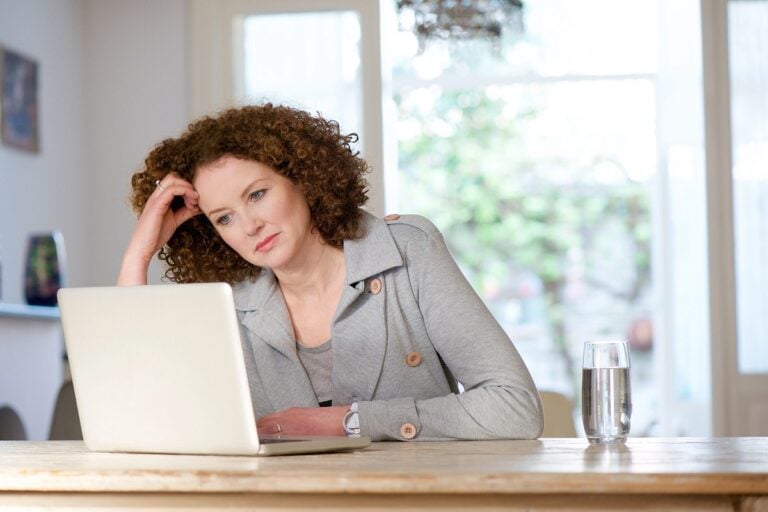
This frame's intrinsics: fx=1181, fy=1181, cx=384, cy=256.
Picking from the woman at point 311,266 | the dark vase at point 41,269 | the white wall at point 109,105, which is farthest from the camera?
the white wall at point 109,105

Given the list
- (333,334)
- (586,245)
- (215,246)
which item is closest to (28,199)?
(215,246)

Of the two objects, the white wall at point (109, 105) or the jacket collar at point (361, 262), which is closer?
the jacket collar at point (361, 262)

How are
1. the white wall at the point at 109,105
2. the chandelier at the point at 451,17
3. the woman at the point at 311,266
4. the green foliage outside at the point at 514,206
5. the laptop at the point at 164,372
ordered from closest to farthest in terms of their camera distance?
the laptop at the point at 164,372
the woman at the point at 311,266
the chandelier at the point at 451,17
the white wall at the point at 109,105
the green foliage outside at the point at 514,206

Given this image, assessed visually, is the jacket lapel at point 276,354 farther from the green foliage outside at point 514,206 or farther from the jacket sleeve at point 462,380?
the green foliage outside at point 514,206

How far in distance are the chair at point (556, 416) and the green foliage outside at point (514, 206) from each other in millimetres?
6429

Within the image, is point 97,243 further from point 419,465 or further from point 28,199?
point 419,465

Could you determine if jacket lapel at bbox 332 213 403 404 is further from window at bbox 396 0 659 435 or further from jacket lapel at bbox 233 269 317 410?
window at bbox 396 0 659 435

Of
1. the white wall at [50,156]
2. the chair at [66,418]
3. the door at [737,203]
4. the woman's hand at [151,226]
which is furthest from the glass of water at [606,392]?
the door at [737,203]

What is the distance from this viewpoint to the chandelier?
4.43m

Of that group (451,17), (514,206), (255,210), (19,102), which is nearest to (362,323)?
(255,210)

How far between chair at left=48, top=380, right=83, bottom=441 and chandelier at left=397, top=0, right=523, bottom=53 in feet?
7.38

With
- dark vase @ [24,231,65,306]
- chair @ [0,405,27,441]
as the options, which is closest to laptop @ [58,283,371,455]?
chair @ [0,405,27,441]

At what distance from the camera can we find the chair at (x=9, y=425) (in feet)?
10.4

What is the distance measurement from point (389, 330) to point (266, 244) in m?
0.26
